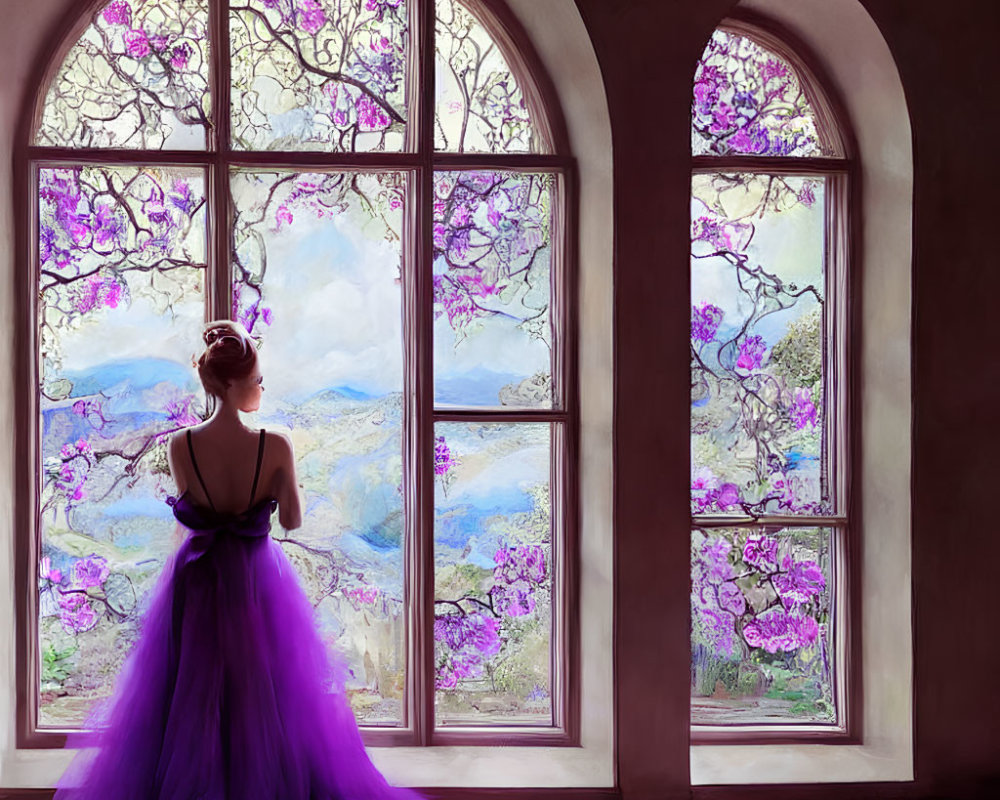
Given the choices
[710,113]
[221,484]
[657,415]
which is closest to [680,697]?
[657,415]

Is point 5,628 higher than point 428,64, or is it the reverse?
point 428,64

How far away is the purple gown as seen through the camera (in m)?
2.16

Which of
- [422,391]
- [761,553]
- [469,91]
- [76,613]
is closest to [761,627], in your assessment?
[761,553]

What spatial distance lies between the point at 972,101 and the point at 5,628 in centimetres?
347

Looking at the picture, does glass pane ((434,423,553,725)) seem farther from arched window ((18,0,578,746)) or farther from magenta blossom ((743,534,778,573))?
magenta blossom ((743,534,778,573))

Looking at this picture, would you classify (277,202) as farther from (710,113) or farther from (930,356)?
(930,356)

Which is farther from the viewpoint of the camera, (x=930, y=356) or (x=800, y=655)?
(x=800, y=655)

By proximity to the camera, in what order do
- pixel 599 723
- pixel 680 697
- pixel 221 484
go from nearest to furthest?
pixel 221 484, pixel 680 697, pixel 599 723

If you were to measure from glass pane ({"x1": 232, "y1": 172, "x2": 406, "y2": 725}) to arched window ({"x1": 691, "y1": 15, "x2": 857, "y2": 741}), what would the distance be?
104 centimetres

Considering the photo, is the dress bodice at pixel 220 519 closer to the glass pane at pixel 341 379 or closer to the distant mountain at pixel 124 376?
the glass pane at pixel 341 379

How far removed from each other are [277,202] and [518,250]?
830 millimetres

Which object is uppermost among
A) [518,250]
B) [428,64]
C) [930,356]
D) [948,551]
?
[428,64]

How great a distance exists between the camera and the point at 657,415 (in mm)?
2572

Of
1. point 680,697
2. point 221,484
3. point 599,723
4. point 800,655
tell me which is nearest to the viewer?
point 221,484
